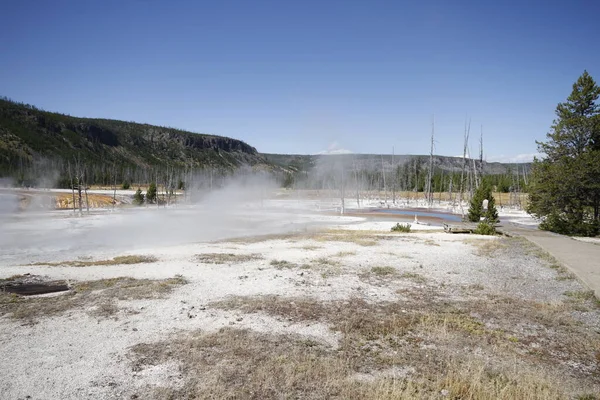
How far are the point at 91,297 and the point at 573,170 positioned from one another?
25.0 meters

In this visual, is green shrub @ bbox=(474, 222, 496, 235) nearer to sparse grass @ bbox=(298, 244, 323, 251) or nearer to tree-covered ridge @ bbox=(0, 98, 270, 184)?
sparse grass @ bbox=(298, 244, 323, 251)

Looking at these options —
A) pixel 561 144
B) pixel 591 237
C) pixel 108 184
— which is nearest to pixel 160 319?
pixel 591 237

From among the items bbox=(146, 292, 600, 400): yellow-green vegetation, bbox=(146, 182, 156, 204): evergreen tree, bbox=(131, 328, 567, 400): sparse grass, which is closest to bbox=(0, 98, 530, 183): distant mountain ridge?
bbox=(146, 182, 156, 204): evergreen tree

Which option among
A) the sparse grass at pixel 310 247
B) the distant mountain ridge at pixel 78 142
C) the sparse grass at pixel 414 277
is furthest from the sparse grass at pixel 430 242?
the distant mountain ridge at pixel 78 142

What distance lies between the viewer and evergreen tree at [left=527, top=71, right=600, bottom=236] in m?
21.6

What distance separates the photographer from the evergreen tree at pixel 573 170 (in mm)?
21625

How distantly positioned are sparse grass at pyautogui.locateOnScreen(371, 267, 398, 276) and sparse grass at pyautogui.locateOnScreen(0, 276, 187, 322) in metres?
A: 6.79

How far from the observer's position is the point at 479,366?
5820 millimetres

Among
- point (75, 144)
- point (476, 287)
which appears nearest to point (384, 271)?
point (476, 287)

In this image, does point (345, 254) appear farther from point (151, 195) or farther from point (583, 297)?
point (151, 195)

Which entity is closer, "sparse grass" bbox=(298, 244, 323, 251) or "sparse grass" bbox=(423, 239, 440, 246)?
"sparse grass" bbox=(298, 244, 323, 251)

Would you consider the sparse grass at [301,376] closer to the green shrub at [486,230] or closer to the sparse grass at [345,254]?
the sparse grass at [345,254]

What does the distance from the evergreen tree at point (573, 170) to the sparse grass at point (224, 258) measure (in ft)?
61.3

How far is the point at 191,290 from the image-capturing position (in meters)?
10.9
